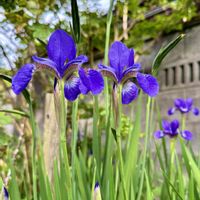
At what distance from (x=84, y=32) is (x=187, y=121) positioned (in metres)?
1.38

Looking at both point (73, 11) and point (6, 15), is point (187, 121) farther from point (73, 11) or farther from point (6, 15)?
point (73, 11)

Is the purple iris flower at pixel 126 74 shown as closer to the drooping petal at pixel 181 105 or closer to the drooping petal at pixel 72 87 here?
the drooping petal at pixel 72 87

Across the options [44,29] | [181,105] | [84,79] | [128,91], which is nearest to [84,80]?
[84,79]

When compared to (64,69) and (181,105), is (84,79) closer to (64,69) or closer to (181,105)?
(64,69)

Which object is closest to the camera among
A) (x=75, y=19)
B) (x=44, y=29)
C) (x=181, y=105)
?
(x=75, y=19)

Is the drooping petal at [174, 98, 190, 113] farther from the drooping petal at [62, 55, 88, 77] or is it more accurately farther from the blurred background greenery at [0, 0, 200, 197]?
the drooping petal at [62, 55, 88, 77]

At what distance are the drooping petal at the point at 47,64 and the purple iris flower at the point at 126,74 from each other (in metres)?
0.07

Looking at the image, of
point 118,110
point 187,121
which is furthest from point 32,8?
point 187,121

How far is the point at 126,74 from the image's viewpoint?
2.07 ft

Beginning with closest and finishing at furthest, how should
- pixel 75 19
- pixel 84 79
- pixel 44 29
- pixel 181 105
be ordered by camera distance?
1. pixel 84 79
2. pixel 75 19
3. pixel 44 29
4. pixel 181 105

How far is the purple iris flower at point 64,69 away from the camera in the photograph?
571 millimetres

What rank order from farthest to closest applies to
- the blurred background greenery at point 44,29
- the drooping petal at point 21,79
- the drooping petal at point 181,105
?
the drooping petal at point 181,105 → the blurred background greenery at point 44,29 → the drooping petal at point 21,79

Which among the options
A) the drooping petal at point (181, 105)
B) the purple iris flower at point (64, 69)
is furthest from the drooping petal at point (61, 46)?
the drooping petal at point (181, 105)

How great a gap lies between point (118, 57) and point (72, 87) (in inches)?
4.3
